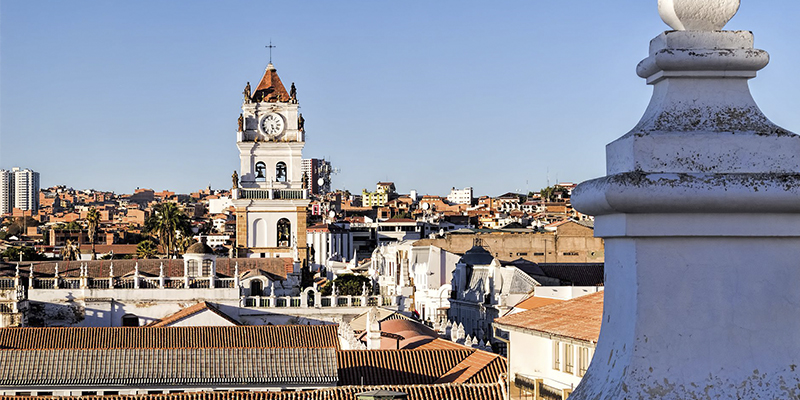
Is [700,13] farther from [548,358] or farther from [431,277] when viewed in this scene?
[431,277]

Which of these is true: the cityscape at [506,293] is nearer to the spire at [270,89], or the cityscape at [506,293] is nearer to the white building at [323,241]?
the spire at [270,89]

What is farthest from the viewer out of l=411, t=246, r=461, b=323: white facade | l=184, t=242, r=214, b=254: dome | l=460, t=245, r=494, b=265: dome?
l=411, t=246, r=461, b=323: white facade

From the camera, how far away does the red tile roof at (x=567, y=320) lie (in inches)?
781

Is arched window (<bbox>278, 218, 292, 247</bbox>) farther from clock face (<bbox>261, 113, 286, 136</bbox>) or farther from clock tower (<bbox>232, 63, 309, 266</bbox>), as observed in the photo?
clock face (<bbox>261, 113, 286, 136</bbox>)

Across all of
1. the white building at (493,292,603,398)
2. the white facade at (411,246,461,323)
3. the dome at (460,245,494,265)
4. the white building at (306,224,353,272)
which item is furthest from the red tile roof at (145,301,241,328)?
the white building at (306,224,353,272)

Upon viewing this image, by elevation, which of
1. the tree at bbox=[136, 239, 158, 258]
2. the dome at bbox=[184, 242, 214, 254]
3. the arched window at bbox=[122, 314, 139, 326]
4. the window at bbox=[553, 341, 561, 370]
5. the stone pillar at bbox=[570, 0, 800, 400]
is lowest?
the arched window at bbox=[122, 314, 139, 326]

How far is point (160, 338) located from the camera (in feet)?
131

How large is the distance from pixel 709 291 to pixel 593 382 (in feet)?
1.34

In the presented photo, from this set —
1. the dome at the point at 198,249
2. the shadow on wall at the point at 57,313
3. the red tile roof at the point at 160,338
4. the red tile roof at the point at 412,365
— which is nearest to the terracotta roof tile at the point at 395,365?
the red tile roof at the point at 412,365

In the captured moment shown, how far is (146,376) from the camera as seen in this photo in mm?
30328

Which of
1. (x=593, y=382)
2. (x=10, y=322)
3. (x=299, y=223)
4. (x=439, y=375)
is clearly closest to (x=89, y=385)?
(x=439, y=375)

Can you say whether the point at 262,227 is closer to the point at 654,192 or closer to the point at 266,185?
the point at 266,185

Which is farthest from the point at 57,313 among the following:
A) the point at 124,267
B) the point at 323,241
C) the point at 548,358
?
the point at 323,241

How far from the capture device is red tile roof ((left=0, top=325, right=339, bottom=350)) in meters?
39.0
